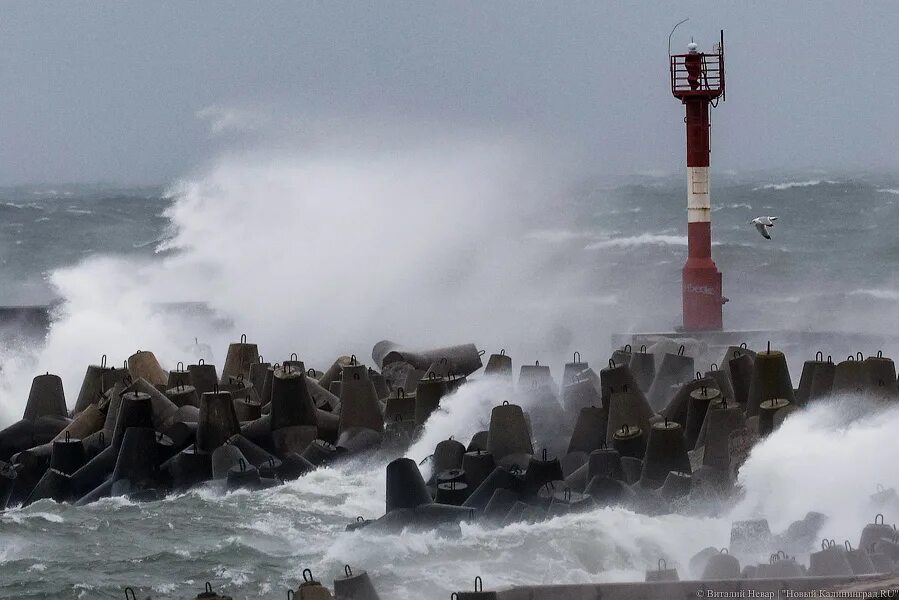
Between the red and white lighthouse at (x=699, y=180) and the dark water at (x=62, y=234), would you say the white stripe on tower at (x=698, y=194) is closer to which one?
the red and white lighthouse at (x=699, y=180)

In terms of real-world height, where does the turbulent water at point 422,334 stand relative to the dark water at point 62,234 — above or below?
below

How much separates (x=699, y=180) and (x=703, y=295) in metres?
1.26

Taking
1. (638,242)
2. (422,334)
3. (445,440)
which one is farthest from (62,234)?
(445,440)

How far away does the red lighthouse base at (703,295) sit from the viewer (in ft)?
52.9

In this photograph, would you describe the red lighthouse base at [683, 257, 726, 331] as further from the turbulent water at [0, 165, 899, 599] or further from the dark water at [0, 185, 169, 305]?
the dark water at [0, 185, 169, 305]

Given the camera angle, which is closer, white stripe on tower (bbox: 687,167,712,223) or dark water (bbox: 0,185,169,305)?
white stripe on tower (bbox: 687,167,712,223)

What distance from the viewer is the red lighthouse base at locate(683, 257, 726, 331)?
16125 mm

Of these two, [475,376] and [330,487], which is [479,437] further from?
[475,376]

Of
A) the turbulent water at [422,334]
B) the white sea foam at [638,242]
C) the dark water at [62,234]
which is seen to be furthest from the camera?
the dark water at [62,234]

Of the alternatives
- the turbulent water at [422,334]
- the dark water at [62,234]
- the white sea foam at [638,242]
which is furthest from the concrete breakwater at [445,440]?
the white sea foam at [638,242]

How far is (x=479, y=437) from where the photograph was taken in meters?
12.0

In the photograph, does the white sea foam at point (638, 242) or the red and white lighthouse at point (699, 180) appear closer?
the red and white lighthouse at point (699, 180)

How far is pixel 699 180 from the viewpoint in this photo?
16.0m

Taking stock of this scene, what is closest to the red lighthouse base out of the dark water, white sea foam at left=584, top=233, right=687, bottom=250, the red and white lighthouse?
the red and white lighthouse
